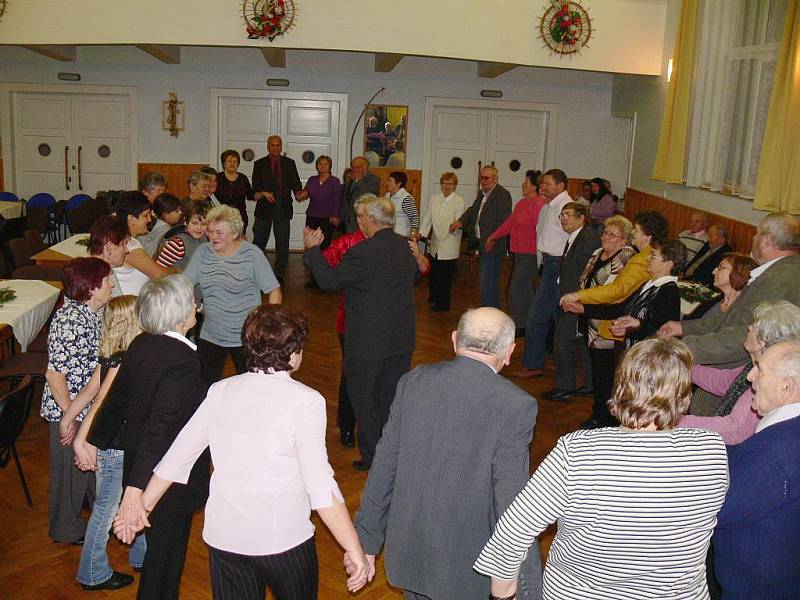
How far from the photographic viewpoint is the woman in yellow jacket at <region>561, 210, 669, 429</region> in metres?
4.81

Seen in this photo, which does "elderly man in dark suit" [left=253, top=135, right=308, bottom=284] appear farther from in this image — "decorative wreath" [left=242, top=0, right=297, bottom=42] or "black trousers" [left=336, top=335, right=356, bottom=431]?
"black trousers" [left=336, top=335, right=356, bottom=431]

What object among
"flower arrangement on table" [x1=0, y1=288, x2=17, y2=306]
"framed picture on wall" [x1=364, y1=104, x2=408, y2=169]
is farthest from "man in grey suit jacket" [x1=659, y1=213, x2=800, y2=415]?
"framed picture on wall" [x1=364, y1=104, x2=408, y2=169]

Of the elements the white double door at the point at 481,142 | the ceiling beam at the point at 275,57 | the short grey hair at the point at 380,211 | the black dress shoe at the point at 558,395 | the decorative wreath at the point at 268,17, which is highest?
the decorative wreath at the point at 268,17

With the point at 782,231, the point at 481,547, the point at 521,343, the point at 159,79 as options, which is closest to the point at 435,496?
the point at 481,547

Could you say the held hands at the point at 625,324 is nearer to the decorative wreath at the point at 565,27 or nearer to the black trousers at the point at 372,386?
the black trousers at the point at 372,386

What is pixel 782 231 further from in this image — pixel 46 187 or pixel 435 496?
pixel 46 187

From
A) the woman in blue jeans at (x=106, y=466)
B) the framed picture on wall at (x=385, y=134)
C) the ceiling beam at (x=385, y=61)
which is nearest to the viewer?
the woman in blue jeans at (x=106, y=466)

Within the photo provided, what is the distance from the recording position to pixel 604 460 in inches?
77.4

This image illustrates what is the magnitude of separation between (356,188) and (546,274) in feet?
11.9

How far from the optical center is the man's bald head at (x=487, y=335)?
2402 millimetres

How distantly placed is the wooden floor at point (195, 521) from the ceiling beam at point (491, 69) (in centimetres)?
458

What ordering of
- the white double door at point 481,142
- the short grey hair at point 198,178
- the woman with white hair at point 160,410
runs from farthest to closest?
the white double door at point 481,142
the short grey hair at point 198,178
the woman with white hair at point 160,410

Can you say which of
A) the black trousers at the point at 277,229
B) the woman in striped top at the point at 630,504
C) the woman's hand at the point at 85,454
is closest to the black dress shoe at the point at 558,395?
the woman's hand at the point at 85,454

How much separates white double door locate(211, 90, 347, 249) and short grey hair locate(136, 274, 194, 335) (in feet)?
30.7
